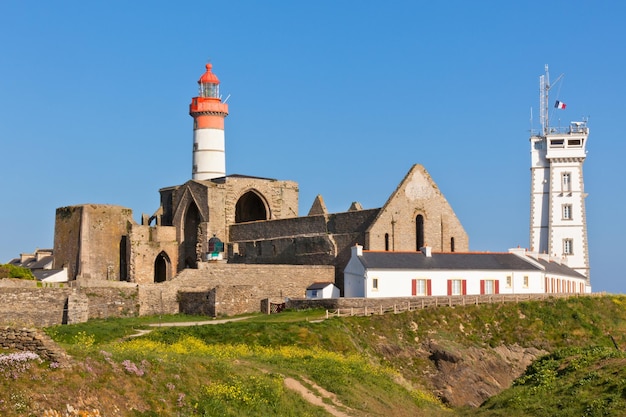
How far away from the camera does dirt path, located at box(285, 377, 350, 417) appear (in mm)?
29188

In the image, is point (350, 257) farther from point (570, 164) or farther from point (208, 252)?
point (570, 164)

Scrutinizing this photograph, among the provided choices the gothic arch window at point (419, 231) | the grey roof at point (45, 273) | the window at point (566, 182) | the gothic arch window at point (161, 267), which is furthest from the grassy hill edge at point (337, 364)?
the gothic arch window at point (161, 267)

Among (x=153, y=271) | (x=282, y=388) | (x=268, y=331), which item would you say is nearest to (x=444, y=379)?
(x=268, y=331)

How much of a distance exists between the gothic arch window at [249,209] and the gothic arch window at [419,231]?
12216mm

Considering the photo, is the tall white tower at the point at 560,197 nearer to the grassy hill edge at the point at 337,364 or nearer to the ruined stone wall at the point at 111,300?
the grassy hill edge at the point at 337,364

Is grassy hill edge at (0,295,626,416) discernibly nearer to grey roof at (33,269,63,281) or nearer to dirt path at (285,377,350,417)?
dirt path at (285,377,350,417)

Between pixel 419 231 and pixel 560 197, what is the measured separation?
1443cm

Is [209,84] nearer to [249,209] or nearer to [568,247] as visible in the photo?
[249,209]

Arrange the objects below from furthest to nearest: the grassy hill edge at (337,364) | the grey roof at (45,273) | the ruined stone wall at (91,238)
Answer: the ruined stone wall at (91,238)
the grey roof at (45,273)
the grassy hill edge at (337,364)

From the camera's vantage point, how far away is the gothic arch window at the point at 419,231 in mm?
59062

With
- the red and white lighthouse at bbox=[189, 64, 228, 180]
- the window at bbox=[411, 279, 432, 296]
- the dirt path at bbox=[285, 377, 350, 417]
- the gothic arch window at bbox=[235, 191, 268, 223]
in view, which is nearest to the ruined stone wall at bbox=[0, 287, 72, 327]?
the dirt path at bbox=[285, 377, 350, 417]

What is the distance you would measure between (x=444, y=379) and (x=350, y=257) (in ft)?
47.3

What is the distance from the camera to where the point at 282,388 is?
29.1 m

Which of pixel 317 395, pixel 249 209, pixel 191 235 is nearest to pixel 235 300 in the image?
pixel 191 235
